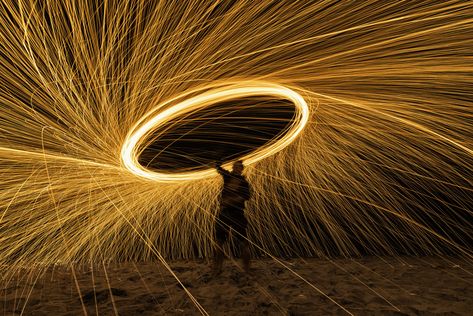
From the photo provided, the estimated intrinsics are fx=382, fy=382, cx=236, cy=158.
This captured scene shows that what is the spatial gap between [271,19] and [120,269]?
4.37 metres

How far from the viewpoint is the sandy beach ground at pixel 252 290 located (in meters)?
3.77

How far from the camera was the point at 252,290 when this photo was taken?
14.5 ft

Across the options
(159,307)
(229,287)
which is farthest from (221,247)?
(159,307)

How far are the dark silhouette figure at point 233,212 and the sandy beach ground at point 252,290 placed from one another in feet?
1.17

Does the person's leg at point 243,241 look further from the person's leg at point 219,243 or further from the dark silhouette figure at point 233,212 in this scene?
the person's leg at point 219,243

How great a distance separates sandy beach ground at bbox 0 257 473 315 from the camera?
3.77m

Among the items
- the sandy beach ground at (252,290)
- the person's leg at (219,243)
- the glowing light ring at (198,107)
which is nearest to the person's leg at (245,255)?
the sandy beach ground at (252,290)

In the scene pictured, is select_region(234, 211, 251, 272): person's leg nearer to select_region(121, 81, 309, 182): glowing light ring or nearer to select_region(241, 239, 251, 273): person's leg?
select_region(241, 239, 251, 273): person's leg

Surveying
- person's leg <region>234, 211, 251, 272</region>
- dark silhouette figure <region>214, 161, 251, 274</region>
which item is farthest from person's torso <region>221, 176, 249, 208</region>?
person's leg <region>234, 211, 251, 272</region>

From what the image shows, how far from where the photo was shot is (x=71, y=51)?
5.24 meters

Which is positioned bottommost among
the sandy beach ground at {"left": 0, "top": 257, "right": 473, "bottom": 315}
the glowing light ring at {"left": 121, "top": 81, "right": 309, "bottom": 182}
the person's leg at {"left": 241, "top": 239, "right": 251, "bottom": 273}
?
the sandy beach ground at {"left": 0, "top": 257, "right": 473, "bottom": 315}

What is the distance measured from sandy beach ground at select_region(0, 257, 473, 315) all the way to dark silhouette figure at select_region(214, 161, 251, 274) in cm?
36

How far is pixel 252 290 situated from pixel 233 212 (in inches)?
48.6

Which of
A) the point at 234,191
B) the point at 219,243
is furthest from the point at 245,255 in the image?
the point at 234,191
